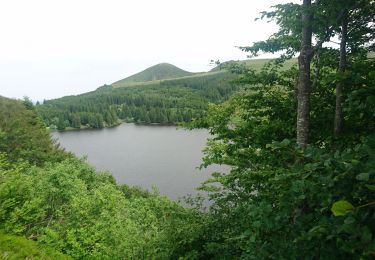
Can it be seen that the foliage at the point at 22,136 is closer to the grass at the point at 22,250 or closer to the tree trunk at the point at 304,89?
the grass at the point at 22,250

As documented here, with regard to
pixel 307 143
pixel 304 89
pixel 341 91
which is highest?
pixel 304 89

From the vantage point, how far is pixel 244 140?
9.22m

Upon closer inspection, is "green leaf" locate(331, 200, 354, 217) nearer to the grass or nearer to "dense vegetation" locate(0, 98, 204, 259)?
"dense vegetation" locate(0, 98, 204, 259)

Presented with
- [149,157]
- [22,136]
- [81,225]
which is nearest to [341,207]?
[81,225]

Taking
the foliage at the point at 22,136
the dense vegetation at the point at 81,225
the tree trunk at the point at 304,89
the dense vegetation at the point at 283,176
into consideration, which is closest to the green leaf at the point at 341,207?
the dense vegetation at the point at 283,176

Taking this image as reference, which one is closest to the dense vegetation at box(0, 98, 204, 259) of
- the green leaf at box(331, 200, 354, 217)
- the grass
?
the grass

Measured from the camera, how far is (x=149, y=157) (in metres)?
92.6

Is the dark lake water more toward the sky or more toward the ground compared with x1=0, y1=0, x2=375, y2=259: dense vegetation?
more toward the ground

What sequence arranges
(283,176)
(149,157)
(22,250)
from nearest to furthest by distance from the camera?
(283,176)
(22,250)
(149,157)

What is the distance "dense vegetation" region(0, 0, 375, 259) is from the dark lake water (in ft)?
111

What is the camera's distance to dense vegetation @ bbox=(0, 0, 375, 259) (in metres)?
2.62

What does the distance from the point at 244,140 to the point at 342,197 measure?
6.60 meters

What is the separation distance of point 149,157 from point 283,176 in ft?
298

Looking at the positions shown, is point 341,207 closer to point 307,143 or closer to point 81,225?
point 307,143
